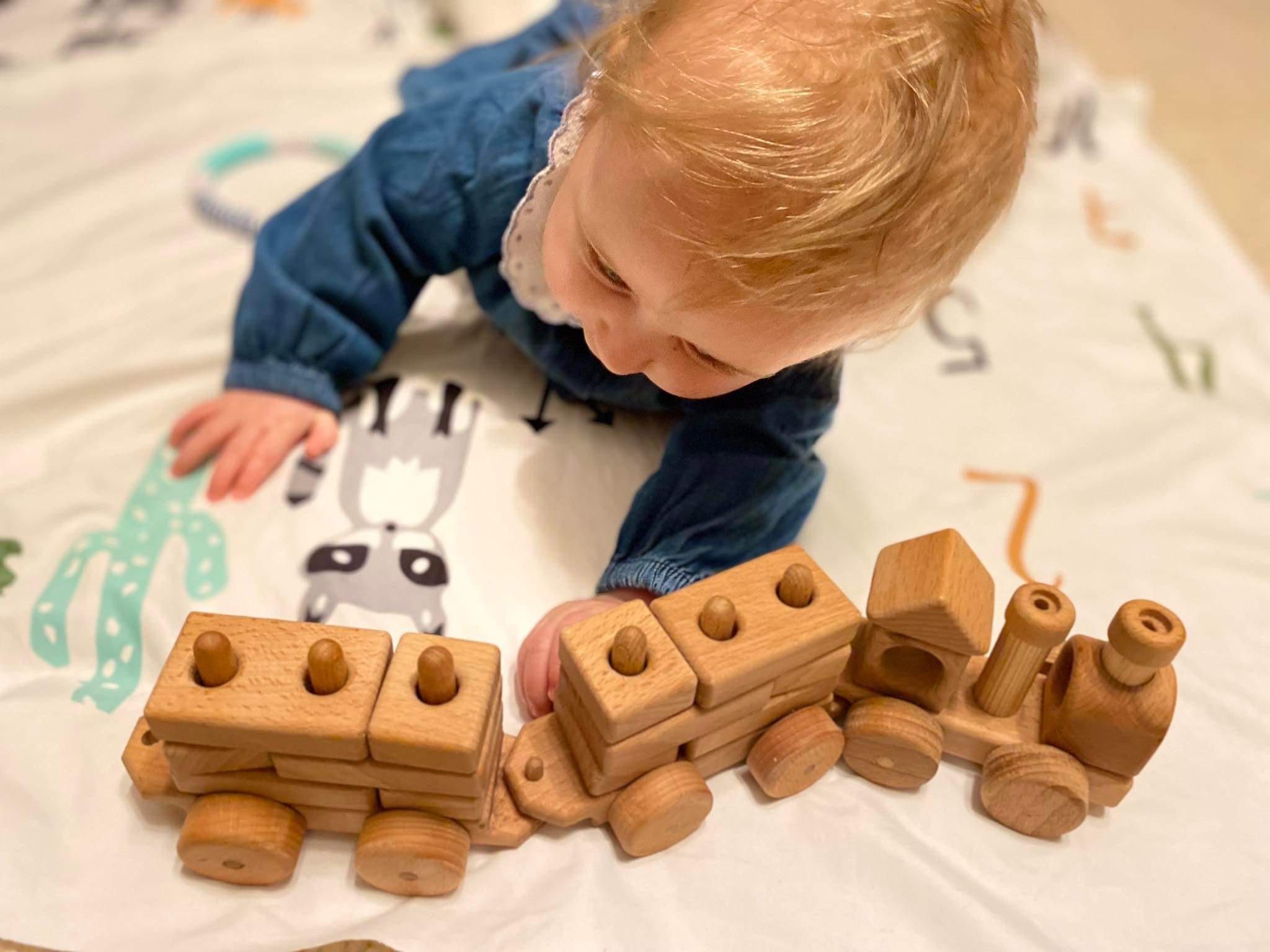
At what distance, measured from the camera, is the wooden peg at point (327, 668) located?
1.19 feet

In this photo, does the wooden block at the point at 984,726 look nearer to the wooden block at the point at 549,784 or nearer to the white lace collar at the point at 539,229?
the wooden block at the point at 549,784

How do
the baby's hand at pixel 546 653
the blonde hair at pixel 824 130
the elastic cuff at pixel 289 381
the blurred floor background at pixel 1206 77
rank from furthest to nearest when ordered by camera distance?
the blurred floor background at pixel 1206 77
the elastic cuff at pixel 289 381
the baby's hand at pixel 546 653
the blonde hair at pixel 824 130

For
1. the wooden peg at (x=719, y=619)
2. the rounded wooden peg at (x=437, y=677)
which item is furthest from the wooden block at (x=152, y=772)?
the wooden peg at (x=719, y=619)

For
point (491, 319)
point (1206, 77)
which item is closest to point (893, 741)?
point (491, 319)

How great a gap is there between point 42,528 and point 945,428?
538mm

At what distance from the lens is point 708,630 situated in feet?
1.32

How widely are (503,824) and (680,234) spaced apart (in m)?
0.25

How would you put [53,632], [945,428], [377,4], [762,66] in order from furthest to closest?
[377,4] < [945,428] < [53,632] < [762,66]

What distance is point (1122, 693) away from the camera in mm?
408

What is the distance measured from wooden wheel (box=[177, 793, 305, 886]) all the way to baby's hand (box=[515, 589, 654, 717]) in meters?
0.12

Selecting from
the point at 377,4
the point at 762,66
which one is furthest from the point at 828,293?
the point at 377,4

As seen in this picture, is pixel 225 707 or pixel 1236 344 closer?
pixel 225 707

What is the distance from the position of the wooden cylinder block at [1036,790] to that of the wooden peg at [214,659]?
1.05 ft

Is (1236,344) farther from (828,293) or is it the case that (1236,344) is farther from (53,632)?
(53,632)
